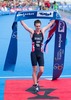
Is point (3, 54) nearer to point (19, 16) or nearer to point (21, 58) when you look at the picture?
point (21, 58)

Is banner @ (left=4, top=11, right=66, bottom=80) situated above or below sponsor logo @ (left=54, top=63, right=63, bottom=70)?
above

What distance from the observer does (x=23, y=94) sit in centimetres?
786

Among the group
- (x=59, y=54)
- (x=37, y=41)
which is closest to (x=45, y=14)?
(x=37, y=41)

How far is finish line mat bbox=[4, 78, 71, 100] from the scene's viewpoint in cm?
762

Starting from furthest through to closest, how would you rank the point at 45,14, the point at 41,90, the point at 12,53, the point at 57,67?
the point at 57,67, the point at 12,53, the point at 45,14, the point at 41,90

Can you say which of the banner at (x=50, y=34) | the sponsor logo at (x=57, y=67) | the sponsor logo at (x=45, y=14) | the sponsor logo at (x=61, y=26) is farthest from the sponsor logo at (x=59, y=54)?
the sponsor logo at (x=45, y=14)

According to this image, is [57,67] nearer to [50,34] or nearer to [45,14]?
[50,34]

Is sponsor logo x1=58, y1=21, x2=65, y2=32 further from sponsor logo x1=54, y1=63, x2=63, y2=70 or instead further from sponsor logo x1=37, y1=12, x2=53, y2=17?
sponsor logo x1=54, y1=63, x2=63, y2=70

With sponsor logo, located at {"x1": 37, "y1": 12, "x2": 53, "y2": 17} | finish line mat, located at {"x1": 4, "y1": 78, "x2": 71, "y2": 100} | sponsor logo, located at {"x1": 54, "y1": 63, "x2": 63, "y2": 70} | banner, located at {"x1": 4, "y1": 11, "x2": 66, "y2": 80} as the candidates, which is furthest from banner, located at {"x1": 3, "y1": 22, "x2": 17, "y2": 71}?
sponsor logo, located at {"x1": 54, "y1": 63, "x2": 63, "y2": 70}

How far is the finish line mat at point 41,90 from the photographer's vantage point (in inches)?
300

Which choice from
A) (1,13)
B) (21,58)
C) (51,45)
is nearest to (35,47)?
(21,58)

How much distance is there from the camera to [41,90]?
322 inches

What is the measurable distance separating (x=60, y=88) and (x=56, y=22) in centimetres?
189

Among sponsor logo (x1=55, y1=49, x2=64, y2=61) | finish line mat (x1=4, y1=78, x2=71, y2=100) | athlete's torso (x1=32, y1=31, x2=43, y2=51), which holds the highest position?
athlete's torso (x1=32, y1=31, x2=43, y2=51)
